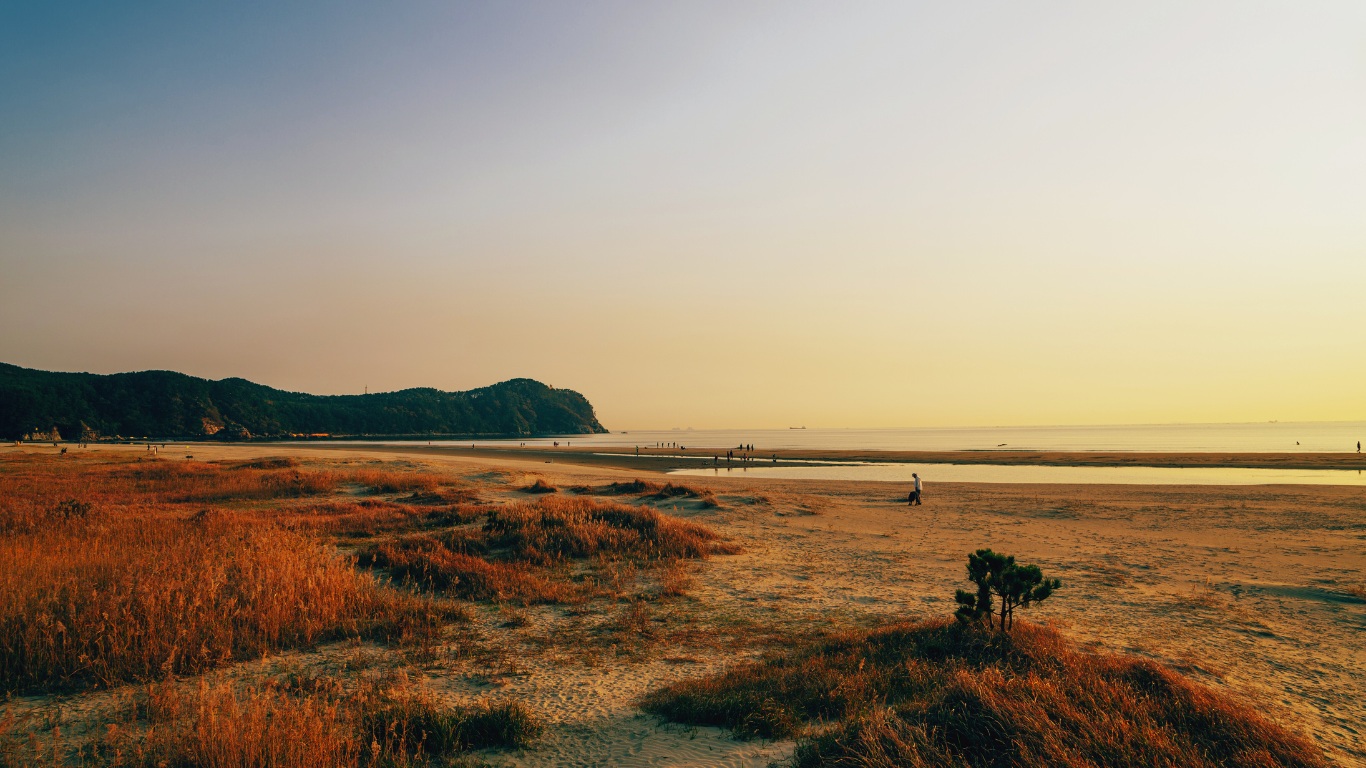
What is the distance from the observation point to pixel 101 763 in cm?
503

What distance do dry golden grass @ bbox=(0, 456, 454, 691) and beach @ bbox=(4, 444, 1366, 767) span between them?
511 mm

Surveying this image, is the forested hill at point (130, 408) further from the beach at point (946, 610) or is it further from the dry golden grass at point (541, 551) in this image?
the beach at point (946, 610)

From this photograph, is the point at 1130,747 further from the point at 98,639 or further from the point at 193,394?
the point at 193,394

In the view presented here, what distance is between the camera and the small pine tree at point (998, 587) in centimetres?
834

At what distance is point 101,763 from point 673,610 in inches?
304

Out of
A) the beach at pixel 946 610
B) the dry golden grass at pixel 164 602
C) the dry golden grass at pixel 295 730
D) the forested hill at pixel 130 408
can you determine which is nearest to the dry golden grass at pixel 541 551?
the beach at pixel 946 610

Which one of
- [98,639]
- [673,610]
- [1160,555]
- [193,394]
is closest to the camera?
[98,639]

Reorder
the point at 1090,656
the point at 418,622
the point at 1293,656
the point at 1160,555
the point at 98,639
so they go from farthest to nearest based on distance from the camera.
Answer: the point at 1160,555, the point at 418,622, the point at 1293,656, the point at 1090,656, the point at 98,639

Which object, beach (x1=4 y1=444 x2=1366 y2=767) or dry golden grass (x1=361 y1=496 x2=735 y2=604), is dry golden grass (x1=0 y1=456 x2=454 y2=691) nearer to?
beach (x1=4 y1=444 x2=1366 y2=767)

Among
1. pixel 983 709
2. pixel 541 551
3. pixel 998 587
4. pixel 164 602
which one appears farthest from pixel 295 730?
pixel 541 551

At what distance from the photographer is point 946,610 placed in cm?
1129

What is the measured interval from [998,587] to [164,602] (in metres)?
11.0

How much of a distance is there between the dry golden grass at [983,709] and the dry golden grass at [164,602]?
17.5ft

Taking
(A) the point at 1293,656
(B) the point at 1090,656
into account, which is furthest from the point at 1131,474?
(B) the point at 1090,656
